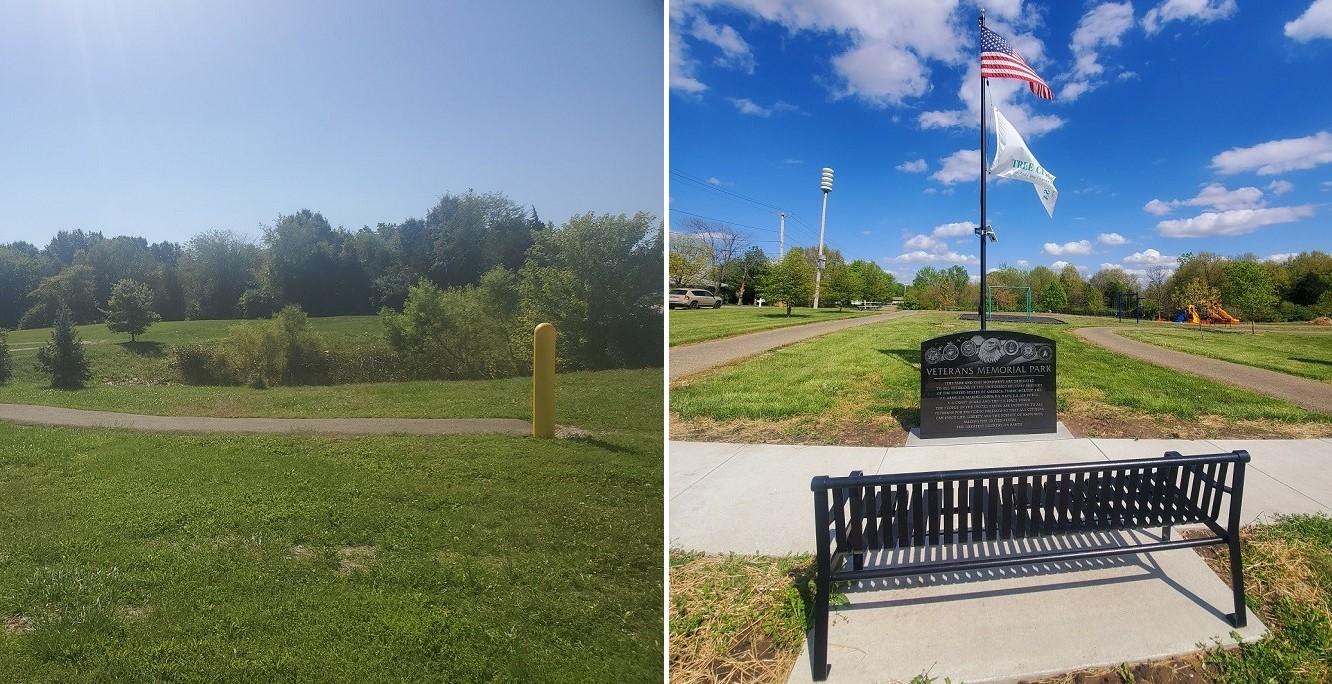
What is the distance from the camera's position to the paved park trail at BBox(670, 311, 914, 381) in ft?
24.1

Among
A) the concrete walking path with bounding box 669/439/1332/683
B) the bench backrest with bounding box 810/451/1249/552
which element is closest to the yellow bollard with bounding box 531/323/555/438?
the concrete walking path with bounding box 669/439/1332/683

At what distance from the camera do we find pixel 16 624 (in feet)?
5.60

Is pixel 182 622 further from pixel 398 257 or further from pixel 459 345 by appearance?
pixel 459 345

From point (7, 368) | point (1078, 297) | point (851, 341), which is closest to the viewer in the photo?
point (7, 368)

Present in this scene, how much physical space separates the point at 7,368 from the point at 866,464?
166 inches

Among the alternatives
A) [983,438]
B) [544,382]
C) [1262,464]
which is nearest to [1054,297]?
[983,438]

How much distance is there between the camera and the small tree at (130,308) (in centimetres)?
→ 258

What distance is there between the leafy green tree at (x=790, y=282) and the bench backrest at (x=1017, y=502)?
12491 mm

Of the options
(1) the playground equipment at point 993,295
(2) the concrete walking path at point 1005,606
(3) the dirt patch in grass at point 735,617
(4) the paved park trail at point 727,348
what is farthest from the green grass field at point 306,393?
(1) the playground equipment at point 993,295

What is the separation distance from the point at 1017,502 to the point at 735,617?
1.09 metres

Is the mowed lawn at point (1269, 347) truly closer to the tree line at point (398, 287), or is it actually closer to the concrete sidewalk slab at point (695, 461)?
the concrete sidewalk slab at point (695, 461)

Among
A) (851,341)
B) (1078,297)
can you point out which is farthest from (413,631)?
(1078,297)

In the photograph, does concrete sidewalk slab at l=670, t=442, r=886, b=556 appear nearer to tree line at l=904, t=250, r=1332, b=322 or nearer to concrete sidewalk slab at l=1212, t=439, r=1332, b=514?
concrete sidewalk slab at l=1212, t=439, r=1332, b=514

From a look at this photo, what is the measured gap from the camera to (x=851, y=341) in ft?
31.9
